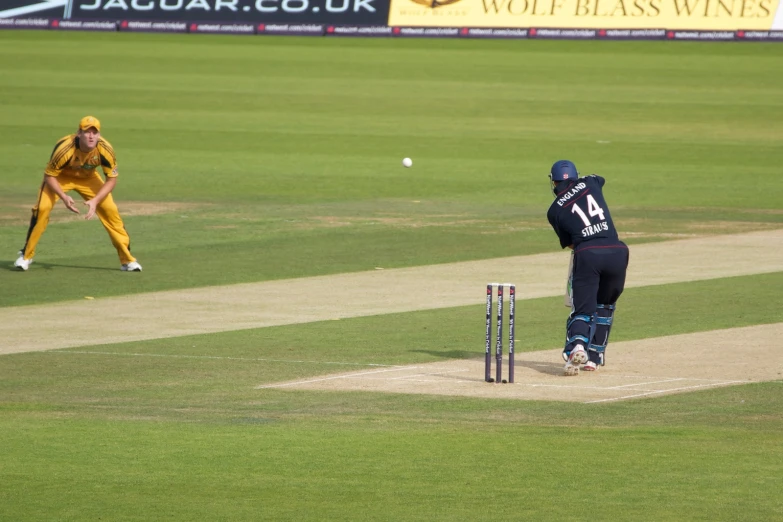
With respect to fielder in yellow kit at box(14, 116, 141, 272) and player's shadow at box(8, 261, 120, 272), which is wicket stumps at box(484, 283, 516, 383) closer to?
fielder in yellow kit at box(14, 116, 141, 272)

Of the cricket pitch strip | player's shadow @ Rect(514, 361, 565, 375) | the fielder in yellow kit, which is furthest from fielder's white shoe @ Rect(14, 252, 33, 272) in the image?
player's shadow @ Rect(514, 361, 565, 375)

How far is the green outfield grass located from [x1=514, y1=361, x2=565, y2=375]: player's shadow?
0.68m

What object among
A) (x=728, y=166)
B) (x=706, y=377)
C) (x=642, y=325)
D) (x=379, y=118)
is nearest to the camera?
(x=706, y=377)

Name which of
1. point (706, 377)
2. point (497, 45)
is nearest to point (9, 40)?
point (497, 45)

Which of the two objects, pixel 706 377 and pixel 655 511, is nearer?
pixel 655 511

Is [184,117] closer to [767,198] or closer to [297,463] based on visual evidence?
[767,198]

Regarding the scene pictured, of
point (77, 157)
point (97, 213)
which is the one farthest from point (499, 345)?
point (77, 157)

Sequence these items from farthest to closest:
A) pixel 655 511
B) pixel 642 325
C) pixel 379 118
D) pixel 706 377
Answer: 1. pixel 379 118
2. pixel 642 325
3. pixel 706 377
4. pixel 655 511

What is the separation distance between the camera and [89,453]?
9.13 metres

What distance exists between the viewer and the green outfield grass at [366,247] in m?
8.45

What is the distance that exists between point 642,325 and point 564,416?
12.5ft

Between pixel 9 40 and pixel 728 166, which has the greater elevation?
pixel 9 40

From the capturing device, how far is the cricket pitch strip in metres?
11.2

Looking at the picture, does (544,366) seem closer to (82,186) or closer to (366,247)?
(366,247)
